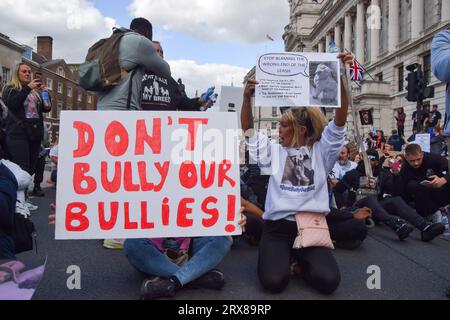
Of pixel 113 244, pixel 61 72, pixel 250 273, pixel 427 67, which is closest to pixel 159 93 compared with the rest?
pixel 113 244

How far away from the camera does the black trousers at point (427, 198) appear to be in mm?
4410

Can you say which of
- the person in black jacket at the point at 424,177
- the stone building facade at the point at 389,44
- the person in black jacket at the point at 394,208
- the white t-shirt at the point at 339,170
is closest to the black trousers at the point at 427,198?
the person in black jacket at the point at 424,177

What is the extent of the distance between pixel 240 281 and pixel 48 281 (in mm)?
1214

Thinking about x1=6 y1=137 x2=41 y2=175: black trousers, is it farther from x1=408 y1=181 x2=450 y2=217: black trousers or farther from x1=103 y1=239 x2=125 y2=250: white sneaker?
x1=408 y1=181 x2=450 y2=217: black trousers

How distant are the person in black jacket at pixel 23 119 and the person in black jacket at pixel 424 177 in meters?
4.06

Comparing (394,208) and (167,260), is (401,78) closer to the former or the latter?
(394,208)

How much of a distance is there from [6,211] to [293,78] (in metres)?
2.11

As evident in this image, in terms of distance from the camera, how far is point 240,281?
2.67 m

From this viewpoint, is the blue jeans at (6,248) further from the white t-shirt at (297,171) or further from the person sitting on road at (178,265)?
the white t-shirt at (297,171)

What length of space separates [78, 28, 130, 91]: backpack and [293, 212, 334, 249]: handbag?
162cm

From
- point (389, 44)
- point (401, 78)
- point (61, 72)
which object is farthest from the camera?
point (61, 72)

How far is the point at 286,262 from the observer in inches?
101

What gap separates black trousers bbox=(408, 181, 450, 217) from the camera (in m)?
4.41
